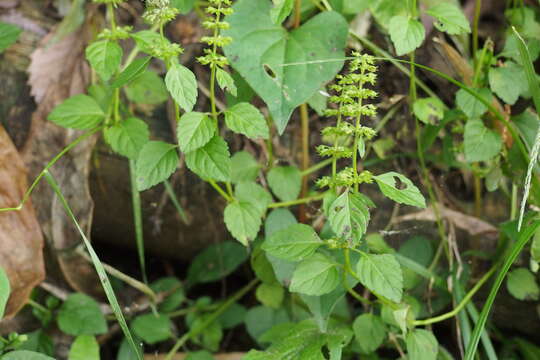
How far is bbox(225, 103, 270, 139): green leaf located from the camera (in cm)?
120

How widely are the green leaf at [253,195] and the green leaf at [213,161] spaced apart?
0.91 ft

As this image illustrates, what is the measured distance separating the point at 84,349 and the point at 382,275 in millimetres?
783

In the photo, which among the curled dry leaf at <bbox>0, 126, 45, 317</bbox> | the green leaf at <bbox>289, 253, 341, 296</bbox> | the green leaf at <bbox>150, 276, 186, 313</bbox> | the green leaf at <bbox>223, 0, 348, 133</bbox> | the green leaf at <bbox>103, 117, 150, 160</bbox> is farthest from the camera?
the green leaf at <bbox>150, 276, 186, 313</bbox>

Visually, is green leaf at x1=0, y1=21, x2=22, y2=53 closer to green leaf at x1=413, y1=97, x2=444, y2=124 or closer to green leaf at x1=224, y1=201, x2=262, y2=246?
green leaf at x1=224, y1=201, x2=262, y2=246

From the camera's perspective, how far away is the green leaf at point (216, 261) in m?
1.92

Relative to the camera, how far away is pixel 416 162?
184 centimetres

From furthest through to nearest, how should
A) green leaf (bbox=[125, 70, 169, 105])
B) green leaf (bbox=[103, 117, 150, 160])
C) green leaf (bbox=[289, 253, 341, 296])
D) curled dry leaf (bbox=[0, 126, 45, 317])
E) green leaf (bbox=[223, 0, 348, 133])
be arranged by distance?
green leaf (bbox=[125, 70, 169, 105]) < curled dry leaf (bbox=[0, 126, 45, 317]) < green leaf (bbox=[103, 117, 150, 160]) < green leaf (bbox=[223, 0, 348, 133]) < green leaf (bbox=[289, 253, 341, 296])

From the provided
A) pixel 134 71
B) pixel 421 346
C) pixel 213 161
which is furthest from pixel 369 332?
pixel 134 71

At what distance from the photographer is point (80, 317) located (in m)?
1.64

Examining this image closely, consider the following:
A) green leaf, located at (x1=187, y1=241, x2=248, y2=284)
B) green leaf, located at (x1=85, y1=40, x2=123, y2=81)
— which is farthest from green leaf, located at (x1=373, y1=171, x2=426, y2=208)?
green leaf, located at (x1=187, y1=241, x2=248, y2=284)

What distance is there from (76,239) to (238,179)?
22.3 inches

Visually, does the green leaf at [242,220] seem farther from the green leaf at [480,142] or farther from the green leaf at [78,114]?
the green leaf at [480,142]

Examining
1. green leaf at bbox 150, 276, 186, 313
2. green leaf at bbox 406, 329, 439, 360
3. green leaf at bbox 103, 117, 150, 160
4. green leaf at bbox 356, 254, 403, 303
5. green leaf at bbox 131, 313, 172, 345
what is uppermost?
green leaf at bbox 103, 117, 150, 160

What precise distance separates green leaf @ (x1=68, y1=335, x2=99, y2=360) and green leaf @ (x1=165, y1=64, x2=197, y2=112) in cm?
69
